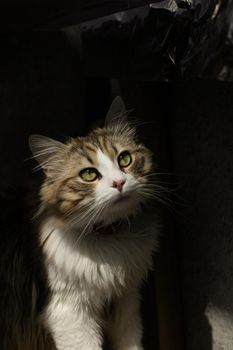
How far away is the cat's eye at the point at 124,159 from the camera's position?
125cm

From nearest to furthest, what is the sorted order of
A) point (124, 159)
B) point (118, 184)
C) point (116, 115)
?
point (118, 184) → point (124, 159) → point (116, 115)

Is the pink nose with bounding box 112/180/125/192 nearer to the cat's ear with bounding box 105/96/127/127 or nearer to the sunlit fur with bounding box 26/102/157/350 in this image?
the sunlit fur with bounding box 26/102/157/350

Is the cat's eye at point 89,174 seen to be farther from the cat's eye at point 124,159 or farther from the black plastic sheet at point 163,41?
the black plastic sheet at point 163,41

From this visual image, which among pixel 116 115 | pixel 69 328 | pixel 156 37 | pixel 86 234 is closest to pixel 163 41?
pixel 156 37

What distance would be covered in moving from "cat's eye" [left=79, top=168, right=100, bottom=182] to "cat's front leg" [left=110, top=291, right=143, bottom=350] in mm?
390

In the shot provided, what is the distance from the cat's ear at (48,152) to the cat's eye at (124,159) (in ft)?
0.49

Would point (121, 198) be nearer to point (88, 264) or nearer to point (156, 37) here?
point (88, 264)

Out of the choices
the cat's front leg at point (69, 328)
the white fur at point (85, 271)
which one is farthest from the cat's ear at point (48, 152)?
the cat's front leg at point (69, 328)

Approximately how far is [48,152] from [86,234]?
22 centimetres

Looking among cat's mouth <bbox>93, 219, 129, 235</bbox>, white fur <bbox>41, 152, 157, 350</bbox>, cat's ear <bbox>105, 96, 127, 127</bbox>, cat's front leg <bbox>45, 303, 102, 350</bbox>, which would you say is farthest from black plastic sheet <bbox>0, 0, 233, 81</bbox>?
cat's front leg <bbox>45, 303, 102, 350</bbox>

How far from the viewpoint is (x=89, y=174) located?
122 centimetres

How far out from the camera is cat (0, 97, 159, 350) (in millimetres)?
1217

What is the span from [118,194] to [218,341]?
620mm

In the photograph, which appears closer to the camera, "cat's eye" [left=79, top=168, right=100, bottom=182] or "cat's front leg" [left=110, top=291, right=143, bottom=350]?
"cat's eye" [left=79, top=168, right=100, bottom=182]
